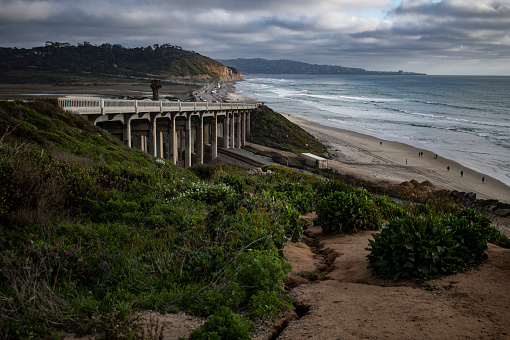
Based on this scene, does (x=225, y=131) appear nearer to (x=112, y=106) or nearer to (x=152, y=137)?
(x=152, y=137)

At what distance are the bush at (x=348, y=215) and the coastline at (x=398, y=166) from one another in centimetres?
2178

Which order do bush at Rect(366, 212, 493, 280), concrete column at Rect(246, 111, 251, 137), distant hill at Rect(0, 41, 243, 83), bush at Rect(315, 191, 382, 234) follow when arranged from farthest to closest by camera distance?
distant hill at Rect(0, 41, 243, 83)
concrete column at Rect(246, 111, 251, 137)
bush at Rect(315, 191, 382, 234)
bush at Rect(366, 212, 493, 280)

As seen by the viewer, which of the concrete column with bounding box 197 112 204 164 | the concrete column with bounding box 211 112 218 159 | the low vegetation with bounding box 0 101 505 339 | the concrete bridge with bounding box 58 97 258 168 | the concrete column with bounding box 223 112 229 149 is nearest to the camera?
the low vegetation with bounding box 0 101 505 339

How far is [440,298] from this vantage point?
5.79m

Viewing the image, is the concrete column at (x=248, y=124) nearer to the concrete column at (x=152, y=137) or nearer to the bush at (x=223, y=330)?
the concrete column at (x=152, y=137)

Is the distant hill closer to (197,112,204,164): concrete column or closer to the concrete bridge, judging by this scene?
the concrete bridge

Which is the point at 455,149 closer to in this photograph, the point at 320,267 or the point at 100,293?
the point at 320,267

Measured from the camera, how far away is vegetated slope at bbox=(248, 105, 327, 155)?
160ft

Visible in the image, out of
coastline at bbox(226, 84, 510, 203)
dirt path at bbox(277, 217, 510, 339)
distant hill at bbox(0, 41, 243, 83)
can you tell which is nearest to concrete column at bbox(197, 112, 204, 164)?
coastline at bbox(226, 84, 510, 203)

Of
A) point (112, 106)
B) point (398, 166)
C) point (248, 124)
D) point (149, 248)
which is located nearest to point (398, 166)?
point (398, 166)

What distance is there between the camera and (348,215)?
10.3m

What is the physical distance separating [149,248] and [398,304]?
168 inches

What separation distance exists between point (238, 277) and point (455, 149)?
49.0 m

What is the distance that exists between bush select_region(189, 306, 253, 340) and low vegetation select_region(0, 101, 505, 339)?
1 cm
